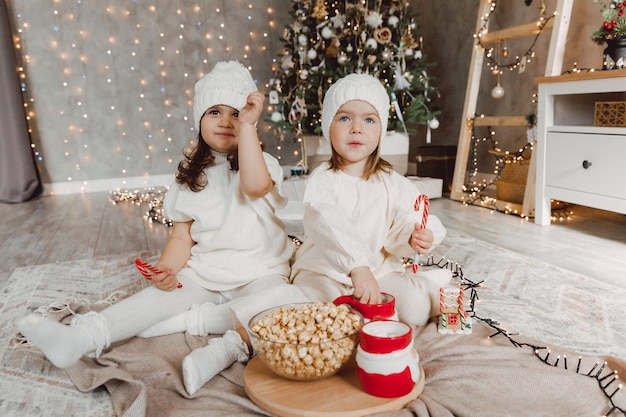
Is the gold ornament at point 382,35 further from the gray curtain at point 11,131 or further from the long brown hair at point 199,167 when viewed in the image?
the gray curtain at point 11,131

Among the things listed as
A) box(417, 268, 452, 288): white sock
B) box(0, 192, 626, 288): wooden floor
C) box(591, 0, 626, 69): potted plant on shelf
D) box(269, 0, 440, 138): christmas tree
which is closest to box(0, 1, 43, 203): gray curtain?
box(0, 192, 626, 288): wooden floor

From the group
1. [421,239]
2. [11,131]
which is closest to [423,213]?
[421,239]

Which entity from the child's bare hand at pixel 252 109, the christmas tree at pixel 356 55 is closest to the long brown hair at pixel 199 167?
the child's bare hand at pixel 252 109

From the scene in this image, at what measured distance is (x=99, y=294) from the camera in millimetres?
1604

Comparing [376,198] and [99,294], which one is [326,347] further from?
[99,294]

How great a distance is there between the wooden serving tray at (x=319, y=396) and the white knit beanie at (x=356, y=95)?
2.06 feet

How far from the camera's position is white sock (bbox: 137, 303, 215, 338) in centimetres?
119

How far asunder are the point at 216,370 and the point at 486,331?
0.65 meters

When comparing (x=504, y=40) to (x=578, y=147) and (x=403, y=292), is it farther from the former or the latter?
(x=403, y=292)

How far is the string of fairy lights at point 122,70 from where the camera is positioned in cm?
366

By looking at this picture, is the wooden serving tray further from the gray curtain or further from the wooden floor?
the gray curtain

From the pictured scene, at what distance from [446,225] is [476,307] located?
107 cm

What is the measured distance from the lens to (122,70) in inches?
151

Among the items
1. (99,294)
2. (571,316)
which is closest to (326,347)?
(571,316)
